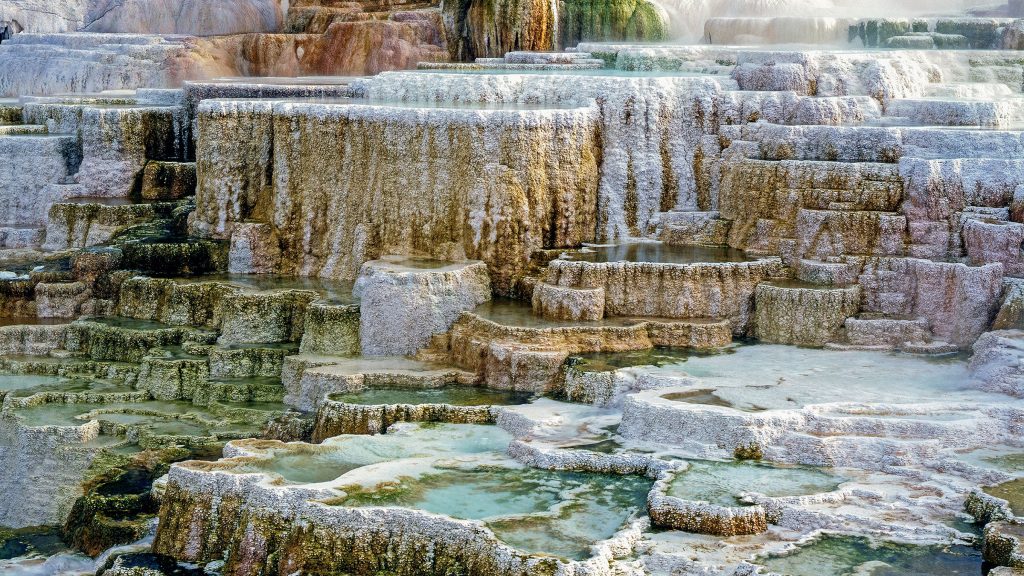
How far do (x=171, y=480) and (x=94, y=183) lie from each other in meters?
11.9

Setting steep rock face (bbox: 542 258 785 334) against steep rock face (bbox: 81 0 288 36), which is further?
steep rock face (bbox: 81 0 288 36)

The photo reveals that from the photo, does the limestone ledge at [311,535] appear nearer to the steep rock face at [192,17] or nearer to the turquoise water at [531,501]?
the turquoise water at [531,501]

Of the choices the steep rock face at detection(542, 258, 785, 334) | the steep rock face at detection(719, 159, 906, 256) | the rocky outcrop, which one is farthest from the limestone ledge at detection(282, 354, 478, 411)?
the rocky outcrop

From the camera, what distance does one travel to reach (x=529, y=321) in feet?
71.1

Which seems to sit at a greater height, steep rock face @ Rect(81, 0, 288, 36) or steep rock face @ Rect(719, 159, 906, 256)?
steep rock face @ Rect(81, 0, 288, 36)

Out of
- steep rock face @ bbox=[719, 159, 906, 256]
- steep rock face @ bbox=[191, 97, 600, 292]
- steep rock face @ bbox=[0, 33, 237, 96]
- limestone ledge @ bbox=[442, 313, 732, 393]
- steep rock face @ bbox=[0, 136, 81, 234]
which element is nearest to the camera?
limestone ledge @ bbox=[442, 313, 732, 393]

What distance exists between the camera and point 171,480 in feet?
58.2

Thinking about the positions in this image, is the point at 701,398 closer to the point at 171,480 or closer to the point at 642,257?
the point at 642,257

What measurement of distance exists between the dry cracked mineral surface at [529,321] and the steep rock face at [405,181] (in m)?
0.05

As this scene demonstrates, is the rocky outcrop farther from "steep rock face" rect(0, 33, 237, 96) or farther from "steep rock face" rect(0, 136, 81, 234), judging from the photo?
"steep rock face" rect(0, 136, 81, 234)

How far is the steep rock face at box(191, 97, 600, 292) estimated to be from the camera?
23.2 meters

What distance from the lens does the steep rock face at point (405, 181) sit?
76.0ft

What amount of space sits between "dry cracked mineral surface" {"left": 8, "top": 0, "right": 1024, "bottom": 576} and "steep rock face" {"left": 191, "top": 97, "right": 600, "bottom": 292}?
5 centimetres

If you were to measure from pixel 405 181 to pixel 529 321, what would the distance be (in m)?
3.54
